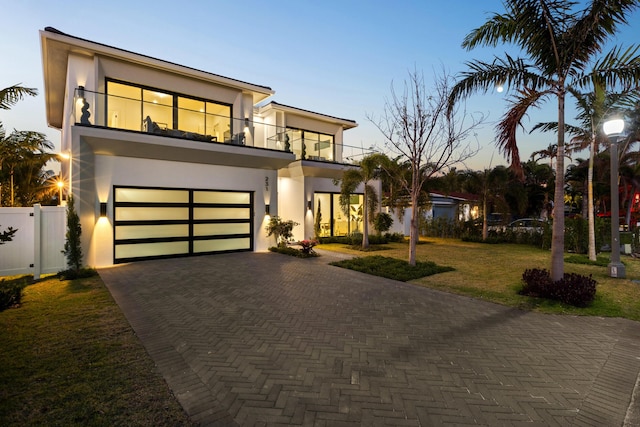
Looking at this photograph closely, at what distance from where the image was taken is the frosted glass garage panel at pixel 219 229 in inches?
516

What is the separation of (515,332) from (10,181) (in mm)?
20791

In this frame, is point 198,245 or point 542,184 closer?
point 198,245

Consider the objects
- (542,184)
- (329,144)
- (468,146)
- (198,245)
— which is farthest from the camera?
(542,184)

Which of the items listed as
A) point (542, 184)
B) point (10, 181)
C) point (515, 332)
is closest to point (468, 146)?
point (515, 332)

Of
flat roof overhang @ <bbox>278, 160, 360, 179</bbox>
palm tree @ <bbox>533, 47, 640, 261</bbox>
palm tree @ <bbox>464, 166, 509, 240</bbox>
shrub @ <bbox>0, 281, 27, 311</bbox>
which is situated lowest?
shrub @ <bbox>0, 281, 27, 311</bbox>

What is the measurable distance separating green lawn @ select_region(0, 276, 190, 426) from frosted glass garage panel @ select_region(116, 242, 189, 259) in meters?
A: 5.28

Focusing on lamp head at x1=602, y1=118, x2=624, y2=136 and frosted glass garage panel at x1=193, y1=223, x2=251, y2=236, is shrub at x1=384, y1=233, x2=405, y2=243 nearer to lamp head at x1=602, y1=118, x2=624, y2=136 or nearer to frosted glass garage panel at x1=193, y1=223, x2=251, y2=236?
frosted glass garage panel at x1=193, y1=223, x2=251, y2=236

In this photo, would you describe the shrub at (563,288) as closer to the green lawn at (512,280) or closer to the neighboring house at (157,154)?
the green lawn at (512,280)

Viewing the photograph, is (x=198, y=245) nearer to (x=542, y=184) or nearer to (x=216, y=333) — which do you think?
(x=216, y=333)

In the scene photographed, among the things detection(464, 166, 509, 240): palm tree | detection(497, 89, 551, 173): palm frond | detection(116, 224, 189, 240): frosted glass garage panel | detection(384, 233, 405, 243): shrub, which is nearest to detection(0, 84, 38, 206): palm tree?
detection(116, 224, 189, 240): frosted glass garage panel

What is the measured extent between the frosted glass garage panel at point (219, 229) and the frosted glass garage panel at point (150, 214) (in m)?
0.71

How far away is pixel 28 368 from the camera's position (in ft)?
12.7

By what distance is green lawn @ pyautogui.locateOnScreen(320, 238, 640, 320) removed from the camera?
651 cm

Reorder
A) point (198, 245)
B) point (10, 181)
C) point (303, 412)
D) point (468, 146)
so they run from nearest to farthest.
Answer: point (303, 412) < point (468, 146) < point (198, 245) < point (10, 181)
